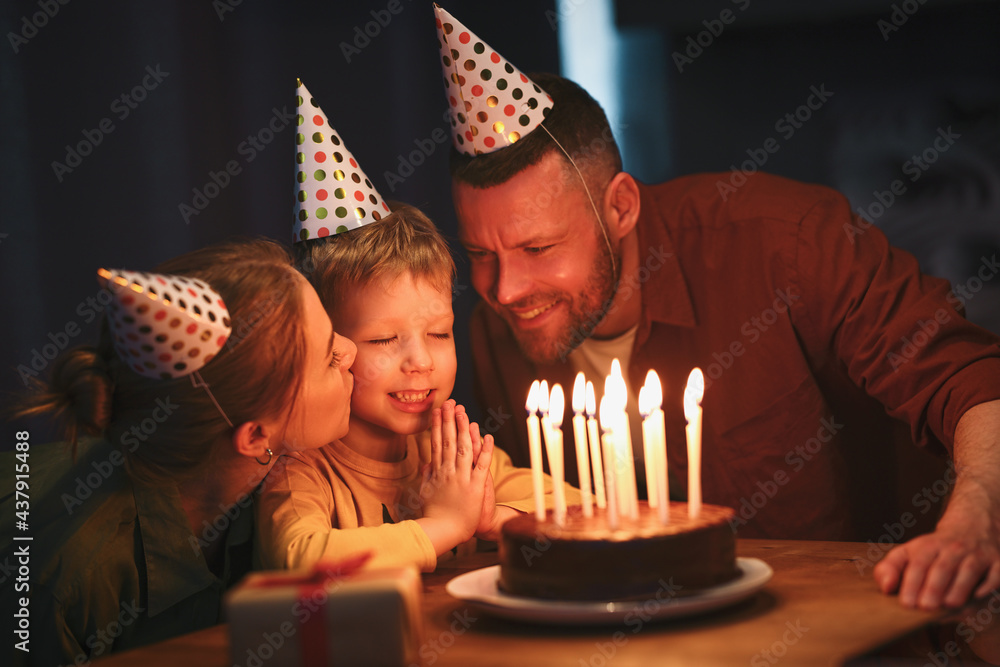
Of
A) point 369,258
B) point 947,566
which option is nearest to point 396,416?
point 369,258

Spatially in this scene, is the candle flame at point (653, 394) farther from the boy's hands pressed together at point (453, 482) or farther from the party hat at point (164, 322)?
the party hat at point (164, 322)

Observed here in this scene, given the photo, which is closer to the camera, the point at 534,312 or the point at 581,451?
the point at 581,451

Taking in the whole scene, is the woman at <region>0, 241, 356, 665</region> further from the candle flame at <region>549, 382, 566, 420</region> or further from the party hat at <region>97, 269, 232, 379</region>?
the candle flame at <region>549, 382, 566, 420</region>

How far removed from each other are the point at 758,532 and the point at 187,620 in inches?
51.8

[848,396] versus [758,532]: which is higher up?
[848,396]

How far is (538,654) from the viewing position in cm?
101

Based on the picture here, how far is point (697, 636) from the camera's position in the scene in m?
1.02

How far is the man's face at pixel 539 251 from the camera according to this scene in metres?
2.00

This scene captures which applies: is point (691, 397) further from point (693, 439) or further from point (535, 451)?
point (535, 451)

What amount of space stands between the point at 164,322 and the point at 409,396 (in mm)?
565

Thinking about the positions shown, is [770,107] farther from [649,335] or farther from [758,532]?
[758,532]

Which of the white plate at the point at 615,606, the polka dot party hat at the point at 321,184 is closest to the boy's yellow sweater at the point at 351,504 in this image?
the white plate at the point at 615,606

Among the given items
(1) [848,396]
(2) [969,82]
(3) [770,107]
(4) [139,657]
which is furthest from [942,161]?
(4) [139,657]

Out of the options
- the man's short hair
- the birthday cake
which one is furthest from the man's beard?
the birthday cake
